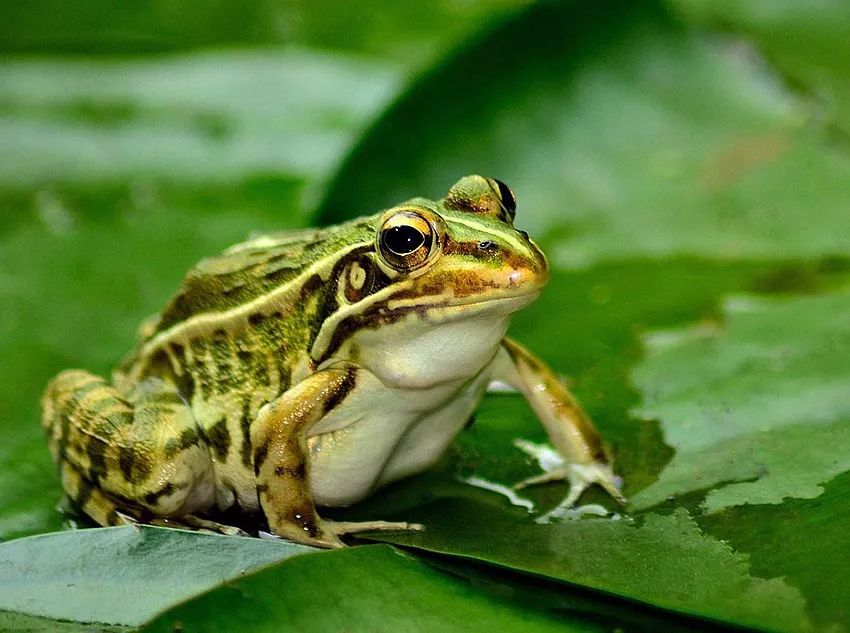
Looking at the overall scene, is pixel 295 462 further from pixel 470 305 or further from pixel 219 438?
pixel 470 305

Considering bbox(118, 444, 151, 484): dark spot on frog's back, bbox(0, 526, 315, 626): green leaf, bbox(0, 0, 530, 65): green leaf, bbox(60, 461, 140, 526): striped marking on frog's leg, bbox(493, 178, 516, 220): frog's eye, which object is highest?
bbox(0, 0, 530, 65): green leaf

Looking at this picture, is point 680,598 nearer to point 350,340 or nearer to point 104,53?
point 350,340

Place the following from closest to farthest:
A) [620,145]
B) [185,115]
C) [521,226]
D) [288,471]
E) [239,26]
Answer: [288,471] → [521,226] → [620,145] → [185,115] → [239,26]

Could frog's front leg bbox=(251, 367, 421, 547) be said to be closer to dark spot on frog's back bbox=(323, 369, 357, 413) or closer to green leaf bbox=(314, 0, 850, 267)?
dark spot on frog's back bbox=(323, 369, 357, 413)

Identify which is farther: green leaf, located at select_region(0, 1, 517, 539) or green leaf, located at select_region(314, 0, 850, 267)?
green leaf, located at select_region(314, 0, 850, 267)

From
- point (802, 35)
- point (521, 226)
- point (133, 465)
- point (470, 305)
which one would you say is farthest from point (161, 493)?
point (802, 35)

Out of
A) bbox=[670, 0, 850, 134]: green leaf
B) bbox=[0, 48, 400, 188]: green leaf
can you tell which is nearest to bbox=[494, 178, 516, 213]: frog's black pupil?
bbox=[0, 48, 400, 188]: green leaf
